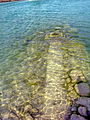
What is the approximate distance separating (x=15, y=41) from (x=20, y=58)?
11.2 ft

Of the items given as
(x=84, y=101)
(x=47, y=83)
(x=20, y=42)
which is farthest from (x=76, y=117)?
(x=20, y=42)

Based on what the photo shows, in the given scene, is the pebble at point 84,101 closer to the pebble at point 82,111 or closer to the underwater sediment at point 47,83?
the underwater sediment at point 47,83

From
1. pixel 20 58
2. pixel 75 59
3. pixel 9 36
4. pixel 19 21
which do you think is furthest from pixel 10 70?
pixel 19 21

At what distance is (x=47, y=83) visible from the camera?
8531 mm

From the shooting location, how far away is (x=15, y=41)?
45.8 feet

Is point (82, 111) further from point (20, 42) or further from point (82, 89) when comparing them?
point (20, 42)

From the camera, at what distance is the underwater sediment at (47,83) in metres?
6.80

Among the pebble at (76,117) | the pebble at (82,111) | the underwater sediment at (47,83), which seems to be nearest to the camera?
the pebble at (76,117)

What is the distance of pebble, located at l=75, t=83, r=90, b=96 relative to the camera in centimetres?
763

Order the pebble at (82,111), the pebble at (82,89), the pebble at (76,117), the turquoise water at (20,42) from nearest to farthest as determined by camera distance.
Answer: the pebble at (76,117) < the pebble at (82,111) < the pebble at (82,89) < the turquoise water at (20,42)

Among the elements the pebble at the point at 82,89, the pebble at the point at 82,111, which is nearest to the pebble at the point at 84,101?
the pebble at the point at 82,111

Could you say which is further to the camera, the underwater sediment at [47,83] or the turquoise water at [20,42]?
the turquoise water at [20,42]

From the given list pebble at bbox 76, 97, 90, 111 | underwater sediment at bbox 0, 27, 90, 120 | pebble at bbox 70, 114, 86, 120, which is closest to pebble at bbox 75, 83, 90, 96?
underwater sediment at bbox 0, 27, 90, 120

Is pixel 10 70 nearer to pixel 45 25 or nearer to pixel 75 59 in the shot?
pixel 75 59
